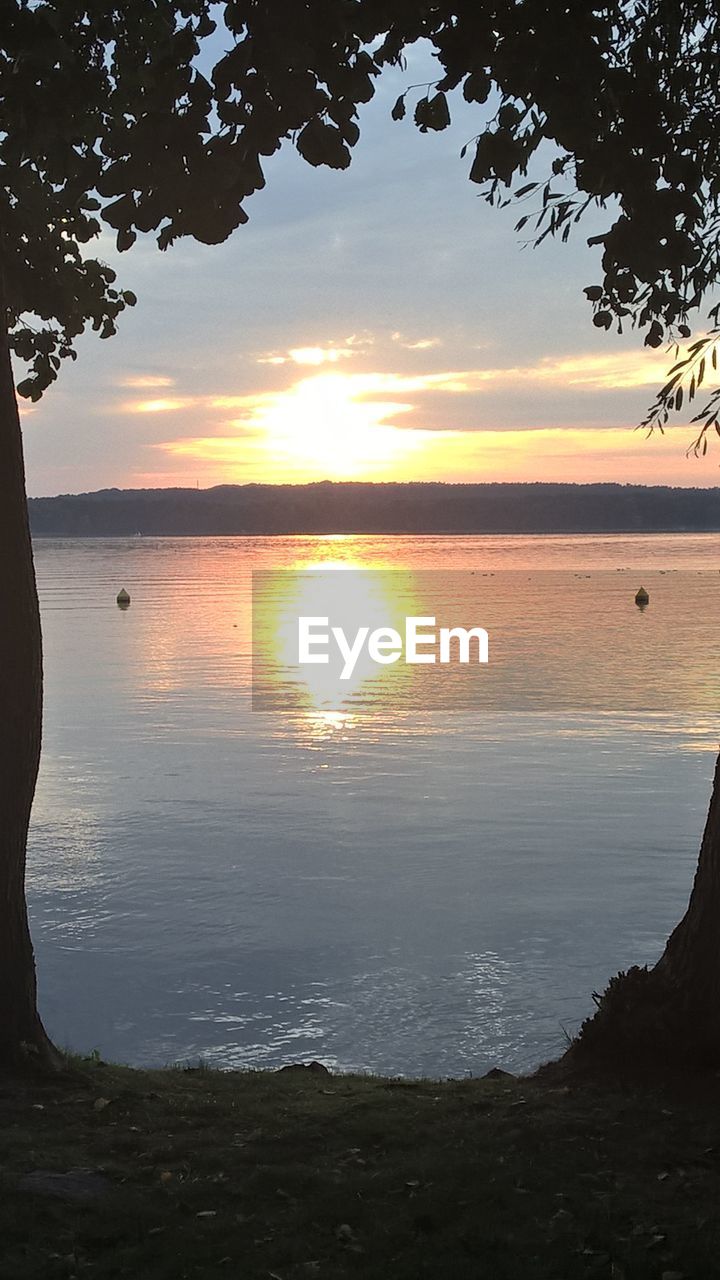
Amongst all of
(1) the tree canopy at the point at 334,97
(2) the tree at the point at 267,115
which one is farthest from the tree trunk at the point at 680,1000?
(1) the tree canopy at the point at 334,97

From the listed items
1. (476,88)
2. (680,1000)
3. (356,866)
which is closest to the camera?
(476,88)

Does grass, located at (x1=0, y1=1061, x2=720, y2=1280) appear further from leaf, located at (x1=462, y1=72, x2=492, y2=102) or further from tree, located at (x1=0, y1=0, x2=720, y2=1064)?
leaf, located at (x1=462, y1=72, x2=492, y2=102)

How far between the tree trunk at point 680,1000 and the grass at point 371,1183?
290 mm

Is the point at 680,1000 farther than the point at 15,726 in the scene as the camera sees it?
No

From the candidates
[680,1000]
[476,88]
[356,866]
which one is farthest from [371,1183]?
[356,866]

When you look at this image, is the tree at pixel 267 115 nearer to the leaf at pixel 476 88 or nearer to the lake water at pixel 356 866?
the leaf at pixel 476 88

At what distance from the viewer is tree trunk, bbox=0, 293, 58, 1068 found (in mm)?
8008

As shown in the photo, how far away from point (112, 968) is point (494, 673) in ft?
75.7

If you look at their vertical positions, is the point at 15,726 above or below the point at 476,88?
below

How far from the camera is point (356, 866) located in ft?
49.2

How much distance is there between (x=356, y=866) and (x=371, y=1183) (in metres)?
8.82

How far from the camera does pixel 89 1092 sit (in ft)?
25.8

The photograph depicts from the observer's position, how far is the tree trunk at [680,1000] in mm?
7289

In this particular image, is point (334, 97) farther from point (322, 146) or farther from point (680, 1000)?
point (680, 1000)
